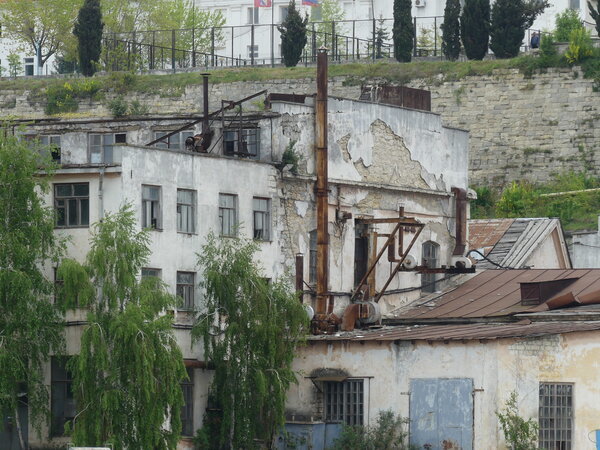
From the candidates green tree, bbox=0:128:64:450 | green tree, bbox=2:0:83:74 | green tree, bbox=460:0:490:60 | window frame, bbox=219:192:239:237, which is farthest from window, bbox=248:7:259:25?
green tree, bbox=0:128:64:450

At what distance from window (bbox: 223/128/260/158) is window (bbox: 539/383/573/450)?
9.45 meters

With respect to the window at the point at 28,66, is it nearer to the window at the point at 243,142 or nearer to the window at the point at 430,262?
the window at the point at 430,262

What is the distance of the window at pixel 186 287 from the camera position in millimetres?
40938

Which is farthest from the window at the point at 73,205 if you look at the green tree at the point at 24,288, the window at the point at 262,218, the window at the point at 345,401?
the window at the point at 345,401

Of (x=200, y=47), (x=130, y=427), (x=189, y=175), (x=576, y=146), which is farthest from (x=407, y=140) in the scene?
(x=200, y=47)

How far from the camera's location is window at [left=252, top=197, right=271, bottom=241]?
4306 cm

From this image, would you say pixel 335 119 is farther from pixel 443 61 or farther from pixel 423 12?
pixel 423 12

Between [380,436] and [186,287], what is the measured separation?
5329mm

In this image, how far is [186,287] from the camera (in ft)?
135

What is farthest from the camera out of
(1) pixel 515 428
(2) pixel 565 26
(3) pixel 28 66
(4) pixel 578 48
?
(3) pixel 28 66

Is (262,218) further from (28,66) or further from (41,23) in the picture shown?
(28,66)

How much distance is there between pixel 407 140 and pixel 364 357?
26.2ft

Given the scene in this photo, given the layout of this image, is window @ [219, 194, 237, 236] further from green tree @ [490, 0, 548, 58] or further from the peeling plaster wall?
green tree @ [490, 0, 548, 58]

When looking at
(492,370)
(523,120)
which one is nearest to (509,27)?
(523,120)
